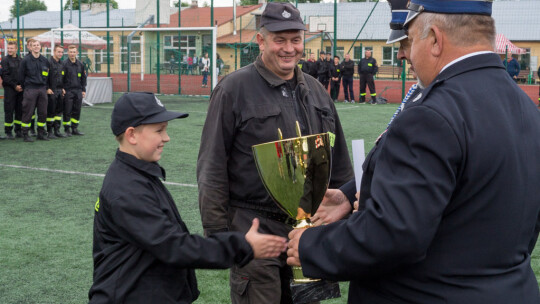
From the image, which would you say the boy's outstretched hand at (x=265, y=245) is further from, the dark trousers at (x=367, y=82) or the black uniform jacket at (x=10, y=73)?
the dark trousers at (x=367, y=82)

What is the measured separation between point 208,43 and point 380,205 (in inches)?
1107

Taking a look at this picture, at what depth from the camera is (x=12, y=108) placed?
1364 cm

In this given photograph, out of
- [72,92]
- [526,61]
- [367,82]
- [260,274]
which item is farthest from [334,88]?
[526,61]

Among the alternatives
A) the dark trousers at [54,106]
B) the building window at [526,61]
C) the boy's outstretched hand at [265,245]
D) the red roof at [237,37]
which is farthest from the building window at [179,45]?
the boy's outstretched hand at [265,245]

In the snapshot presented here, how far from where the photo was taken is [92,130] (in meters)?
15.1

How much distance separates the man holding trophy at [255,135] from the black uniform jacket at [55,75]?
11.3m

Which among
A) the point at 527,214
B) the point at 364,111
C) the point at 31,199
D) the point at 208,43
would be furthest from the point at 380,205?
the point at 208,43

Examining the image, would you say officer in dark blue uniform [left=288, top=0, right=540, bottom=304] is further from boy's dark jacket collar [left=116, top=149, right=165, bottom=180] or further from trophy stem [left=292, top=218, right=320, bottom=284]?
boy's dark jacket collar [left=116, top=149, right=165, bottom=180]

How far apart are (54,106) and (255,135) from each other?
11525 mm

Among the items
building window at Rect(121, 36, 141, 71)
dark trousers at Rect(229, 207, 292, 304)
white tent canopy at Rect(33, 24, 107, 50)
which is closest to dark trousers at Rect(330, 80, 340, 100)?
building window at Rect(121, 36, 141, 71)

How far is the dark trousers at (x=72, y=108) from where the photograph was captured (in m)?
14.1

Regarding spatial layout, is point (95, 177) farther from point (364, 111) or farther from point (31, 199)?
point (364, 111)

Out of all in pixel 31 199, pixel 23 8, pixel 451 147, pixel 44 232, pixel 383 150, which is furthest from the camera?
pixel 23 8

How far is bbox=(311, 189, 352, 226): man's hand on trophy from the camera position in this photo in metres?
2.97
